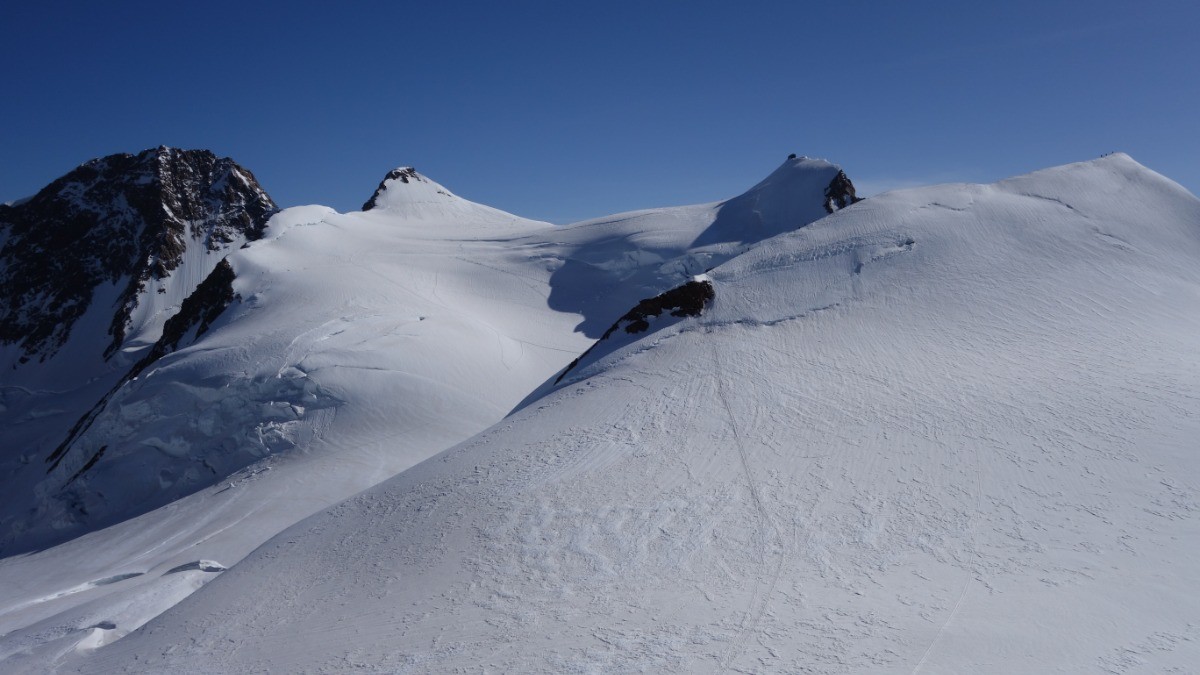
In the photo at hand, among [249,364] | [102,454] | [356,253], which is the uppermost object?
[356,253]

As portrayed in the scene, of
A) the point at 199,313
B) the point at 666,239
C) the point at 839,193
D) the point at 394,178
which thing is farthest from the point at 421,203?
the point at 839,193

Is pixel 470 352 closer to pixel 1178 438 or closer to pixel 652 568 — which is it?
pixel 652 568

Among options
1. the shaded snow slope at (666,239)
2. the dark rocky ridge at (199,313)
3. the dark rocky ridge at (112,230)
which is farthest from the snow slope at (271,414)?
the dark rocky ridge at (112,230)

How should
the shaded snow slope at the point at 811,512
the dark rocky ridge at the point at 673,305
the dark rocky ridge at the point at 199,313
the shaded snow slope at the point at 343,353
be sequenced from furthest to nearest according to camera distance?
the dark rocky ridge at the point at 199,313, the shaded snow slope at the point at 343,353, the dark rocky ridge at the point at 673,305, the shaded snow slope at the point at 811,512

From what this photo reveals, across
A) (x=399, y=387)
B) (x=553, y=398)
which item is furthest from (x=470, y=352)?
(x=553, y=398)

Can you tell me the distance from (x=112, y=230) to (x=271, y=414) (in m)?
34.3

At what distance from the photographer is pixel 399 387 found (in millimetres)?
24375

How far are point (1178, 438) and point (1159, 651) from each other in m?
6.11

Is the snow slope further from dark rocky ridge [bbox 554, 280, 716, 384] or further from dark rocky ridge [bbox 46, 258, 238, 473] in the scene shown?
dark rocky ridge [bbox 554, 280, 716, 384]

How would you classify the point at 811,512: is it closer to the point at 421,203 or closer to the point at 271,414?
the point at 271,414

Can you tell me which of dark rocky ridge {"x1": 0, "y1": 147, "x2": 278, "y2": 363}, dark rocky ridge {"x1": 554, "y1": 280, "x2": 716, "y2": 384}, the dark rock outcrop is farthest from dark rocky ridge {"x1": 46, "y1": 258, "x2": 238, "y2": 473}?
the dark rock outcrop

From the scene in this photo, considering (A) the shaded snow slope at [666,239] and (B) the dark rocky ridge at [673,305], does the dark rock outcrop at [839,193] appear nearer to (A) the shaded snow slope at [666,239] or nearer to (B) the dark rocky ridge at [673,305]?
(A) the shaded snow slope at [666,239]

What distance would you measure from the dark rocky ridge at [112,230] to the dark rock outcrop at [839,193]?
34.1 meters

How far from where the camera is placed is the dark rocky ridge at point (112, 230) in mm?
43938
